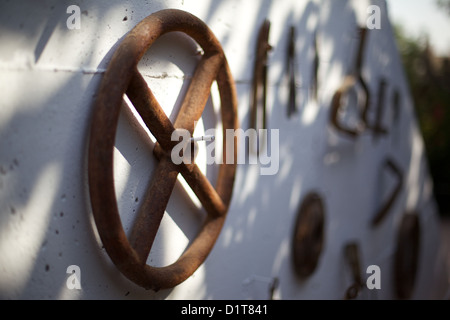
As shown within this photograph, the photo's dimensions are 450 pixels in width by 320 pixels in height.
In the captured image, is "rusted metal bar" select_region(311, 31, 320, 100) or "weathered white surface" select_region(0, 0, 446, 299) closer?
"weathered white surface" select_region(0, 0, 446, 299)

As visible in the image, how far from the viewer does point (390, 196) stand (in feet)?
13.2

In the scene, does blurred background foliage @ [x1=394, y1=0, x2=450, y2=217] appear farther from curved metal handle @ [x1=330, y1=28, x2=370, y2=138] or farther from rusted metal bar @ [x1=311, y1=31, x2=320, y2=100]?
rusted metal bar @ [x1=311, y1=31, x2=320, y2=100]

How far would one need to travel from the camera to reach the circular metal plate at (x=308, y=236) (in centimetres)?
297

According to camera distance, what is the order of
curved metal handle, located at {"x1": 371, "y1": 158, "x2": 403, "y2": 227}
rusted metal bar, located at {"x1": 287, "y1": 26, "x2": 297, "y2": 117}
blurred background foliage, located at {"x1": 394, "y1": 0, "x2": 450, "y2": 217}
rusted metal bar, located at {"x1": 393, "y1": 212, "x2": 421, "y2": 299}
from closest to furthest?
rusted metal bar, located at {"x1": 287, "y1": 26, "x2": 297, "y2": 117}, curved metal handle, located at {"x1": 371, "y1": 158, "x2": 403, "y2": 227}, rusted metal bar, located at {"x1": 393, "y1": 212, "x2": 421, "y2": 299}, blurred background foliage, located at {"x1": 394, "y1": 0, "x2": 450, "y2": 217}

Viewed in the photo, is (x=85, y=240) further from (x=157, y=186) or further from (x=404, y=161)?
(x=404, y=161)

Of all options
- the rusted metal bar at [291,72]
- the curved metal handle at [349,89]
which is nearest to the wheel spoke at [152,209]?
the rusted metal bar at [291,72]

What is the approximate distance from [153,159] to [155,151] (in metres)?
0.04

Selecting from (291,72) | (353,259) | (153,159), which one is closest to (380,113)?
(353,259)

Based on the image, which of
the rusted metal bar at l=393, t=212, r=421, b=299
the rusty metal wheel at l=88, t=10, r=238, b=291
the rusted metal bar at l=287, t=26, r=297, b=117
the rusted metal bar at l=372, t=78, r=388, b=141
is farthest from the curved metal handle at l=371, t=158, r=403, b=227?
the rusty metal wheel at l=88, t=10, r=238, b=291

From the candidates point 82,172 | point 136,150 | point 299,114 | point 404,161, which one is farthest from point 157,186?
point 404,161

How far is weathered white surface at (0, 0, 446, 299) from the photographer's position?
57.9 inches

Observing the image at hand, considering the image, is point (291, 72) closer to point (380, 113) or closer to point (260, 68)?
point (260, 68)

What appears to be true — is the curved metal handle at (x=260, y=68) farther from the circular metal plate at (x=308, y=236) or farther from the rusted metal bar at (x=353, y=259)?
the rusted metal bar at (x=353, y=259)

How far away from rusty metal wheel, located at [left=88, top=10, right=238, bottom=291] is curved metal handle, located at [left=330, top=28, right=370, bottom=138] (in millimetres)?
1198
